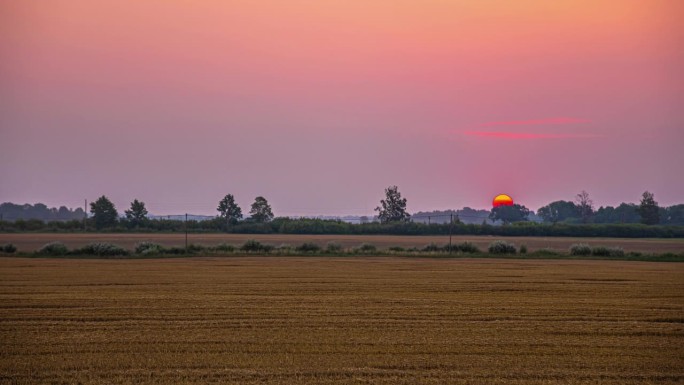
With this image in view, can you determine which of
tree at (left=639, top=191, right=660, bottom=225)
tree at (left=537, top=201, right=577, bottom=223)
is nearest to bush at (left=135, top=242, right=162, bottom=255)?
tree at (left=639, top=191, right=660, bottom=225)

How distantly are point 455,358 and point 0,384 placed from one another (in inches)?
261

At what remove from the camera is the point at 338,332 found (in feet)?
43.6

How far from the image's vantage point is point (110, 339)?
41.0 feet

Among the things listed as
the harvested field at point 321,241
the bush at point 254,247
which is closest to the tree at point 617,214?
the harvested field at point 321,241

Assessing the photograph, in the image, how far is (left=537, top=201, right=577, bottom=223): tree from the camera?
180 metres

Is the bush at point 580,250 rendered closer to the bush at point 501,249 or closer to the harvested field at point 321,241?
the bush at point 501,249

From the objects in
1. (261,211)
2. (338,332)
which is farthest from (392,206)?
(338,332)

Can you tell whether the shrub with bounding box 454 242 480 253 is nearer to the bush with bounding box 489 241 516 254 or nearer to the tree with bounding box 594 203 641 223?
the bush with bounding box 489 241 516 254

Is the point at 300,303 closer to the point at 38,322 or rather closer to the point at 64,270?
the point at 38,322

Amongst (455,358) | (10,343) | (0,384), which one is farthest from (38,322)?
(455,358)

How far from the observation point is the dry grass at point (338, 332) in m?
10.1

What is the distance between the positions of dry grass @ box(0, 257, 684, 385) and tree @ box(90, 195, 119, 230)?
3118 inches

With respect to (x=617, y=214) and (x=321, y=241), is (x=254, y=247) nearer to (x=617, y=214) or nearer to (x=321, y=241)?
(x=321, y=241)

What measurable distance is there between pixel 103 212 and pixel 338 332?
3706 inches
